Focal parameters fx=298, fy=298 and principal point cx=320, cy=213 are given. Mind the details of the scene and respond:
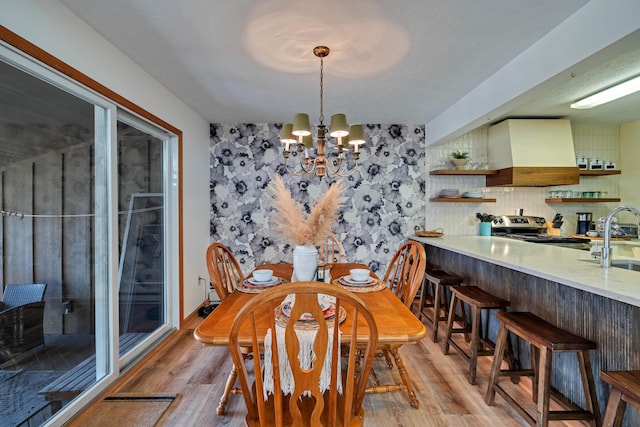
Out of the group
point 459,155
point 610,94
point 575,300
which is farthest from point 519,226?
point 575,300

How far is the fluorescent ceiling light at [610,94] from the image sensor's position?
8.38ft

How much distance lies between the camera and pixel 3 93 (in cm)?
140

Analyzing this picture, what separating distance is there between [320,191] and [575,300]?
9.13 ft

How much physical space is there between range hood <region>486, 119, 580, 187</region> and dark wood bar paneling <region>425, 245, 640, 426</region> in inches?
61.6

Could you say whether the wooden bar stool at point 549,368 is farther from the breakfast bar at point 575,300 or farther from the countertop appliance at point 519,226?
the countertop appliance at point 519,226

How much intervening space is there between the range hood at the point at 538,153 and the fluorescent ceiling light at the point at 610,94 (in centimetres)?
43

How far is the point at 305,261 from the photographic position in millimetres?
1758

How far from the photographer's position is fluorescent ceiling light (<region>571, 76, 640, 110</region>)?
2553 millimetres

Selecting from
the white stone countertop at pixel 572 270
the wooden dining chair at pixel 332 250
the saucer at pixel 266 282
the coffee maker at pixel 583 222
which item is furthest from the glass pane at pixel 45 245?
the coffee maker at pixel 583 222

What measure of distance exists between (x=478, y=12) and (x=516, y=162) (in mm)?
2332

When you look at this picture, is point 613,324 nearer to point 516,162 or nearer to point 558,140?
point 516,162

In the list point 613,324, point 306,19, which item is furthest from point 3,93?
point 613,324

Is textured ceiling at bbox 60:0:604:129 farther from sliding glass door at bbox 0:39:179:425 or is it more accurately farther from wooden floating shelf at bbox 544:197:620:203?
wooden floating shelf at bbox 544:197:620:203

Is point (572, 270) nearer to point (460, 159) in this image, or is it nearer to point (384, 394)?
point (384, 394)
